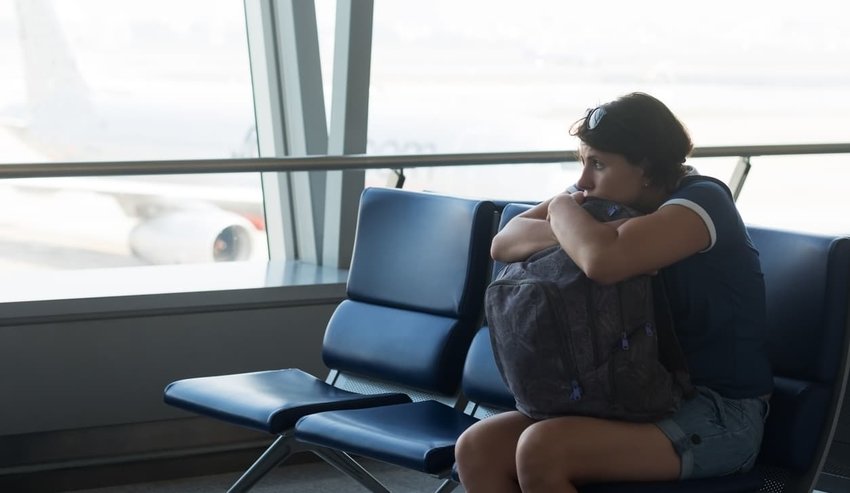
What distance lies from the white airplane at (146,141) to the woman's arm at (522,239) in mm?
2325

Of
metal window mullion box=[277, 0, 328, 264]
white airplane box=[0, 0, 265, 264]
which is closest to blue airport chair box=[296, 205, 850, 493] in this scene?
metal window mullion box=[277, 0, 328, 264]

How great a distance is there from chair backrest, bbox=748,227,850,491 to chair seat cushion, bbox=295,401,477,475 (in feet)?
2.06

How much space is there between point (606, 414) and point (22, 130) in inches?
133

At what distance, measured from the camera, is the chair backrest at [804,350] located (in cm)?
213

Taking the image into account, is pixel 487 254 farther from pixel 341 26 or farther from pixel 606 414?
pixel 341 26

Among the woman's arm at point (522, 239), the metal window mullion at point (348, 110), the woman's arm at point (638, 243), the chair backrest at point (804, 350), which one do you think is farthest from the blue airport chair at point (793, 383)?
the metal window mullion at point (348, 110)

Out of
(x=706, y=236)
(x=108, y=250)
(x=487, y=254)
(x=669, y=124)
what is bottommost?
(x=108, y=250)

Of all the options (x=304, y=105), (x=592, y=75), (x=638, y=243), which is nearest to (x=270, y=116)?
(x=304, y=105)

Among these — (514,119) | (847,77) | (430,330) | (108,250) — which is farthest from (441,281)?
(847,77)

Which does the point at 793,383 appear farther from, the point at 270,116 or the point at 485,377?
the point at 270,116

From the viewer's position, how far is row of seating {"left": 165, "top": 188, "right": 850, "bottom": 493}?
2145mm

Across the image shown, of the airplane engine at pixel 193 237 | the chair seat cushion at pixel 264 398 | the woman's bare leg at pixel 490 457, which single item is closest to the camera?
the woman's bare leg at pixel 490 457

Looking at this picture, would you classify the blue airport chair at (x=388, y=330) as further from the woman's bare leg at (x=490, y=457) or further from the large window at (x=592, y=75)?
the large window at (x=592, y=75)

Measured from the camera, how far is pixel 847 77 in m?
7.42
